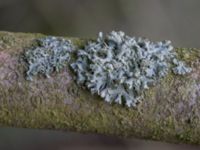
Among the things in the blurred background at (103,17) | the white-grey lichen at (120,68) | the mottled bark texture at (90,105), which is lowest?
the mottled bark texture at (90,105)

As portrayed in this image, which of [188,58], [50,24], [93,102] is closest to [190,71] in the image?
[188,58]

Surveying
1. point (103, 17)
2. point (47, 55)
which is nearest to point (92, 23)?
point (103, 17)

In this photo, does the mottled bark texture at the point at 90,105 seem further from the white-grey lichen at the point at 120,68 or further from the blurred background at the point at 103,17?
the blurred background at the point at 103,17

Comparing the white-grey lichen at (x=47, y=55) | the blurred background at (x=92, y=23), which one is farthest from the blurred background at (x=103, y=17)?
the white-grey lichen at (x=47, y=55)

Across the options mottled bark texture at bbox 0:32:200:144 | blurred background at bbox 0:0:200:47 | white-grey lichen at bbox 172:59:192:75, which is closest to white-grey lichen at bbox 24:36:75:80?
mottled bark texture at bbox 0:32:200:144

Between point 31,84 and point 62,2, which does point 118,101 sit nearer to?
point 31,84

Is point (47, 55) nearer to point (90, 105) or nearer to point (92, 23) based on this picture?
point (90, 105)
